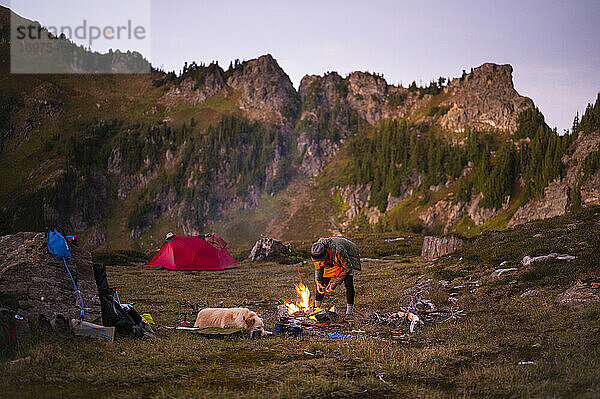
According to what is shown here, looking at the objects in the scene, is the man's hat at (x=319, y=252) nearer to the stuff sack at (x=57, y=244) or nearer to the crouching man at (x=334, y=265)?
the crouching man at (x=334, y=265)

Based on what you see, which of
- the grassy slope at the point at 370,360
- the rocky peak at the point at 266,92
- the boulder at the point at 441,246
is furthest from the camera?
the rocky peak at the point at 266,92

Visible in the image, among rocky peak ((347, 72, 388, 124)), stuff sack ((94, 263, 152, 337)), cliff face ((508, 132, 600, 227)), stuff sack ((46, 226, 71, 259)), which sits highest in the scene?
rocky peak ((347, 72, 388, 124))

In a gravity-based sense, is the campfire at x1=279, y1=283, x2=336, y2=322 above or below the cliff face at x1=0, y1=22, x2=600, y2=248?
below

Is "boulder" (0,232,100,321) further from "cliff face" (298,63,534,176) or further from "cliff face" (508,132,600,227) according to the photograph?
"cliff face" (298,63,534,176)

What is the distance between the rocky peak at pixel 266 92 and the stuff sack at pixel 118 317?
174 meters

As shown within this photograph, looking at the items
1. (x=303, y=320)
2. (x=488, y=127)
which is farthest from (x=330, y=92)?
(x=303, y=320)

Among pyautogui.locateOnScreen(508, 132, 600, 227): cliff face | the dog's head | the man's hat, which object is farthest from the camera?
pyautogui.locateOnScreen(508, 132, 600, 227): cliff face

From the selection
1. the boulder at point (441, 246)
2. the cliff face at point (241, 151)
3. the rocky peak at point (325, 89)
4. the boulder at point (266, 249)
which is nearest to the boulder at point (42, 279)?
the boulder at point (441, 246)

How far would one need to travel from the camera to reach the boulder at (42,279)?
972 centimetres

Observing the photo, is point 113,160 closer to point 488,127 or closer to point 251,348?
point 488,127

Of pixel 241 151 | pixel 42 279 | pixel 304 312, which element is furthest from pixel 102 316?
pixel 241 151

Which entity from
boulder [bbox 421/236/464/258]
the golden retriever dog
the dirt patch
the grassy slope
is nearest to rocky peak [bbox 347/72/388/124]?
boulder [bbox 421/236/464/258]

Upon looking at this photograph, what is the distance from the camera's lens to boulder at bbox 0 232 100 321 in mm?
9719

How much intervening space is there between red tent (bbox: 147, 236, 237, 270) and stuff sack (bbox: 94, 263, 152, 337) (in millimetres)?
25408
